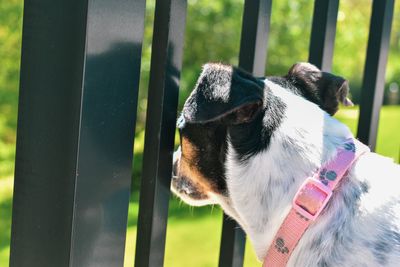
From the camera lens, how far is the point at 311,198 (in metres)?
1.75

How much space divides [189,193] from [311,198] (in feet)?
2.12

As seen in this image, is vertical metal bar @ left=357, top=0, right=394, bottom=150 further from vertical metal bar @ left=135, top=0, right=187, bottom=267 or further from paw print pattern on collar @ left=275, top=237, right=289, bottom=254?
vertical metal bar @ left=135, top=0, right=187, bottom=267

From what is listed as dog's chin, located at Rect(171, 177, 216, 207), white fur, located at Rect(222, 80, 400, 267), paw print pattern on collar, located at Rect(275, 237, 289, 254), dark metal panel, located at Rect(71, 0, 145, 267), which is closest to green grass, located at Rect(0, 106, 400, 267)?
dog's chin, located at Rect(171, 177, 216, 207)

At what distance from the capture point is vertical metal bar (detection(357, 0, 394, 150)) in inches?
96.3

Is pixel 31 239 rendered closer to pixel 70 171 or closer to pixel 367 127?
pixel 70 171

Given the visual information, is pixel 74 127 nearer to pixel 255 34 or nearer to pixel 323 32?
pixel 255 34

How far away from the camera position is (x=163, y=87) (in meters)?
1.75

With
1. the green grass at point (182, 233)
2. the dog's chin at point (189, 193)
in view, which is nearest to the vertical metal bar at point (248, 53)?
the dog's chin at point (189, 193)

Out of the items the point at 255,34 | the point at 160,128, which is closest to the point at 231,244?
the point at 160,128

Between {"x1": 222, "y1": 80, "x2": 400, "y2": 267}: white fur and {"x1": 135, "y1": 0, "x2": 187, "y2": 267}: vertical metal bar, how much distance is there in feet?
0.96

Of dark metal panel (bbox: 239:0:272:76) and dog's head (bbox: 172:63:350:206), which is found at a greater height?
dark metal panel (bbox: 239:0:272:76)

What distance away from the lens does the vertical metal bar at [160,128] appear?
1.71 m

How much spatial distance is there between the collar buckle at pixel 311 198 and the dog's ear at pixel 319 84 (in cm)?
61

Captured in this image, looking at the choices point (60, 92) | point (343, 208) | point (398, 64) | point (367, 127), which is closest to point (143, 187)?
point (60, 92)
